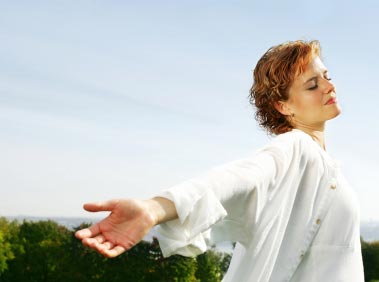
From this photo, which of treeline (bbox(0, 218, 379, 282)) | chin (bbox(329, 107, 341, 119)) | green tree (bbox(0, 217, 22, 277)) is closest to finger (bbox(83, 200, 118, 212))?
chin (bbox(329, 107, 341, 119))

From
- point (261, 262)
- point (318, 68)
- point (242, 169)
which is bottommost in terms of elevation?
point (261, 262)

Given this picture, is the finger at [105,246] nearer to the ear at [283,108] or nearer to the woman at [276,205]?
the woman at [276,205]

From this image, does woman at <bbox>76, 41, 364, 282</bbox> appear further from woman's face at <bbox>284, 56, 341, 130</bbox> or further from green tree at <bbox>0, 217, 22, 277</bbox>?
green tree at <bbox>0, 217, 22, 277</bbox>

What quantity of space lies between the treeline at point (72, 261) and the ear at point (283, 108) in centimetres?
4514

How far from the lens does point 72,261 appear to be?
53.7 meters

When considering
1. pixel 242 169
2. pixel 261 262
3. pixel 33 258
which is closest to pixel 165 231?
pixel 242 169

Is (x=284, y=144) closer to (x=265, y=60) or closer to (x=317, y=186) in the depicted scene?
(x=317, y=186)

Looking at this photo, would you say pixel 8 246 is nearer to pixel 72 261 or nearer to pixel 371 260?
pixel 72 261

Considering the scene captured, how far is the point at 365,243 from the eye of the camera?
71.5 metres

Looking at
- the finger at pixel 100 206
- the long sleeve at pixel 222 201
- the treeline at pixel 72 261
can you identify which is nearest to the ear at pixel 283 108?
the long sleeve at pixel 222 201

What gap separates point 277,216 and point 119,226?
1133 millimetres

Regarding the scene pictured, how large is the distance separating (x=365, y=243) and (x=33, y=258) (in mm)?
→ 34450

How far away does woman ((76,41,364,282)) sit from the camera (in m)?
2.99

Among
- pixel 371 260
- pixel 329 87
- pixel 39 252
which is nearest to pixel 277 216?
pixel 329 87
